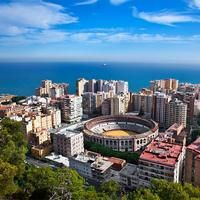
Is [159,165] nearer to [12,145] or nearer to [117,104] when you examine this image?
[12,145]

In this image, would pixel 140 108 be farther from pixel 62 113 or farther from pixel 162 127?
pixel 62 113

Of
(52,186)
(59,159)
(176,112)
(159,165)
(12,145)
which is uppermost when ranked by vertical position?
(12,145)

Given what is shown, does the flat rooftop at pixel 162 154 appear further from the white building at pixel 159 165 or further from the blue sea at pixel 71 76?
the blue sea at pixel 71 76

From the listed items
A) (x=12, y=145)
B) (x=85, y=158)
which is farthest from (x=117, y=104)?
(x=12, y=145)

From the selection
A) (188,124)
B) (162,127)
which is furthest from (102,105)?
(188,124)

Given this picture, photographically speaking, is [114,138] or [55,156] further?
[114,138]

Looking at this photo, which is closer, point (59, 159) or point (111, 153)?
point (59, 159)

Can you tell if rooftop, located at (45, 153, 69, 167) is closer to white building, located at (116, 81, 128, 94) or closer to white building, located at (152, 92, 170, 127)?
white building, located at (152, 92, 170, 127)
